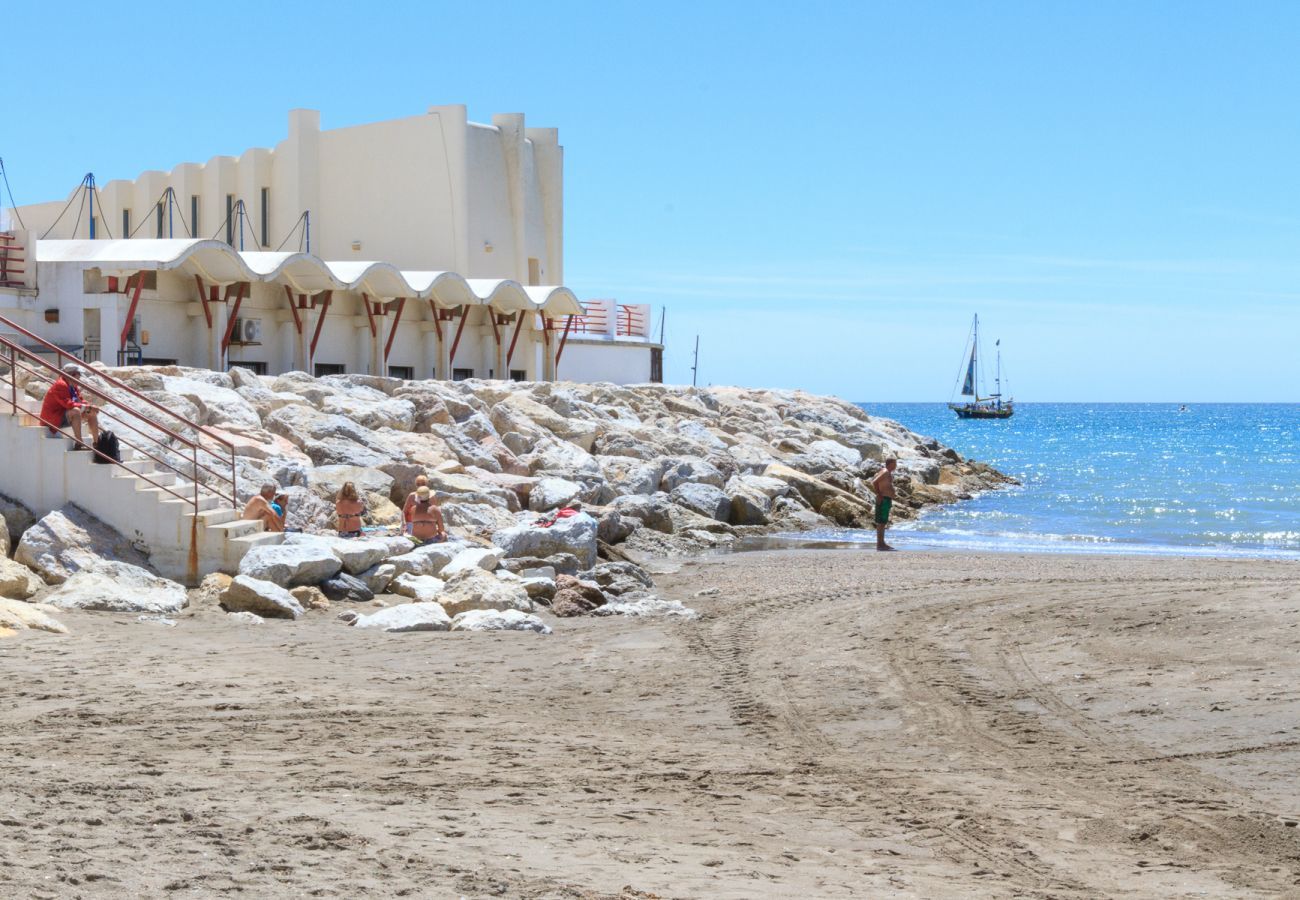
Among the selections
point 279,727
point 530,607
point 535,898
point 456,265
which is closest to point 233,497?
point 530,607

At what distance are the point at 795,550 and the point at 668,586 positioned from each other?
5601mm

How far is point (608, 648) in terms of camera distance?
12133mm

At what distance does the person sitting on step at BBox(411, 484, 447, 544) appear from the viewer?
16406 millimetres

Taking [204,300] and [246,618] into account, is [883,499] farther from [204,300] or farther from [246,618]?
[204,300]

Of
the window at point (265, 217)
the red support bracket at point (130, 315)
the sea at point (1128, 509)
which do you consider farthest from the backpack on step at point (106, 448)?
the window at point (265, 217)

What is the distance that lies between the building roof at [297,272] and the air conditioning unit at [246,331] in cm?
119

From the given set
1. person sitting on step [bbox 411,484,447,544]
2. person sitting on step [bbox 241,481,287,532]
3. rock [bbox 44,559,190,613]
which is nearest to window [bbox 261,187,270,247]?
person sitting on step [bbox 411,484,447,544]

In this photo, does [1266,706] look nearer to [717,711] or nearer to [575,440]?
[717,711]

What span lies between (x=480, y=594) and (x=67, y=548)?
4.36 meters

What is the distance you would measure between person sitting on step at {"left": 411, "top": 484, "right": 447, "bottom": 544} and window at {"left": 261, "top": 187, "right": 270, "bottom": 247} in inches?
1164

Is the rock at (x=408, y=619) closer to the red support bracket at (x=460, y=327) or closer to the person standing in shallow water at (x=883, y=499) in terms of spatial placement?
the person standing in shallow water at (x=883, y=499)

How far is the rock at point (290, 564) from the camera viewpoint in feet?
45.6

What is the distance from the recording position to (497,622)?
12.8m

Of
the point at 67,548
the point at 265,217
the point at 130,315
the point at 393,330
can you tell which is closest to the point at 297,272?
the point at 393,330
